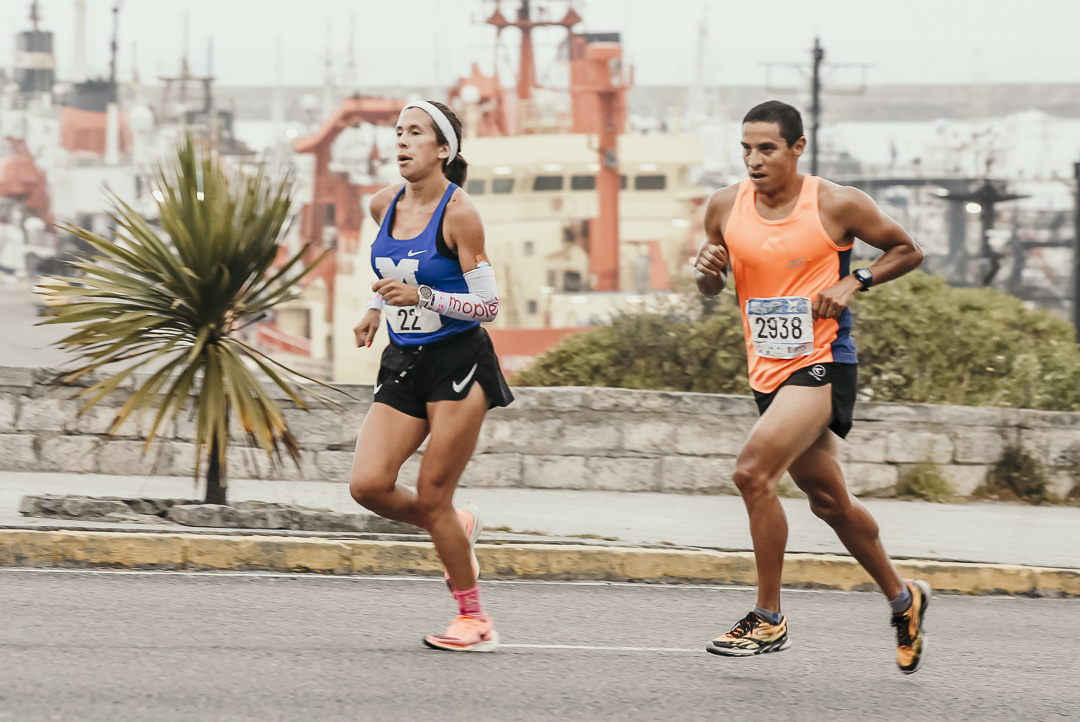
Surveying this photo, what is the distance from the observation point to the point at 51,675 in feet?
13.2

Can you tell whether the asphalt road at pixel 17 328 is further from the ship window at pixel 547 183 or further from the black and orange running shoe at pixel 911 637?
the black and orange running shoe at pixel 911 637

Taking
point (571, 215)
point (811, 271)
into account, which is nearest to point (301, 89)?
point (571, 215)

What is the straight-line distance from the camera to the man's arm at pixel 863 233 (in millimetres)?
4461

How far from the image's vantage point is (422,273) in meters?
4.54

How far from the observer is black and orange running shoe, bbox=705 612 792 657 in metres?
4.55

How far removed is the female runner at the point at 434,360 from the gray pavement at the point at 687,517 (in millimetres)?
2424

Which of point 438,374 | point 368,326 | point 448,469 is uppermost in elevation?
point 368,326

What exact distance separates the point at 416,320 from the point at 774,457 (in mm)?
1289

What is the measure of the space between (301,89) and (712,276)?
101 metres

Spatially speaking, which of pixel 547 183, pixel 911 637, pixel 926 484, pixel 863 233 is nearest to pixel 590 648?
pixel 911 637

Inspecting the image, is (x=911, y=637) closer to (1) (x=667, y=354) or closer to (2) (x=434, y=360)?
(2) (x=434, y=360)

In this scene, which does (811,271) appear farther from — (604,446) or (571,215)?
(571,215)

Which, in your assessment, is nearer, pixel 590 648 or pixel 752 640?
pixel 752 640

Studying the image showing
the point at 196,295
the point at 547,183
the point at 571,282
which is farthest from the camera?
the point at 571,282
